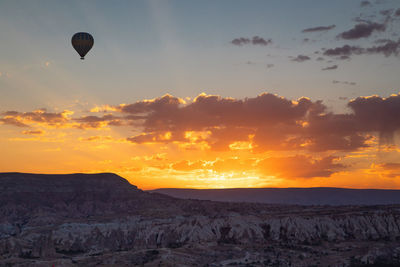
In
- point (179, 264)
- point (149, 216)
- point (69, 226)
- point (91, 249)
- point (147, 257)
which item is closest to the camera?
point (179, 264)

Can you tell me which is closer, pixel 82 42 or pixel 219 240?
pixel 82 42

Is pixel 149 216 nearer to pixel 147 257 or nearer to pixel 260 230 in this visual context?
pixel 260 230

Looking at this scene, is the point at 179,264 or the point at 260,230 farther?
the point at 260,230

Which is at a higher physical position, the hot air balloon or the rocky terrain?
the hot air balloon

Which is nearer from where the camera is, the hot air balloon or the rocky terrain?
the rocky terrain

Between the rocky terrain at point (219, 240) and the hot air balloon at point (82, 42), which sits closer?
the rocky terrain at point (219, 240)

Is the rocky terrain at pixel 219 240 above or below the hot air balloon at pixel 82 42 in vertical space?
below

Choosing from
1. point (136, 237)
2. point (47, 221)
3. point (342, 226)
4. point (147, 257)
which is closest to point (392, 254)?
point (342, 226)

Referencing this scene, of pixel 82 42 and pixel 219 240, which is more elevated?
pixel 82 42
